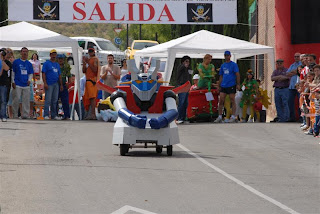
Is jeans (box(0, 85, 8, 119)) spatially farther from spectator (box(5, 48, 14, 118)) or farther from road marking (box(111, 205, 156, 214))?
road marking (box(111, 205, 156, 214))

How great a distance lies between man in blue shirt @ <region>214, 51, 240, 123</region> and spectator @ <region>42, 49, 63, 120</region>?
16.3 feet

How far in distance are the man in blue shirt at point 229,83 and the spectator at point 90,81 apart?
3.87 m

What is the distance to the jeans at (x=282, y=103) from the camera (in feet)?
84.5

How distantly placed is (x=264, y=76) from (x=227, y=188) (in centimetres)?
2752

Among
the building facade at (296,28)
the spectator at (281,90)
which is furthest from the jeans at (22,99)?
the building facade at (296,28)

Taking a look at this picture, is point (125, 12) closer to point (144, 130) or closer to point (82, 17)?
point (82, 17)

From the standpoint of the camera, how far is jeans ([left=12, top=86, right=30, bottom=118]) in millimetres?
25875

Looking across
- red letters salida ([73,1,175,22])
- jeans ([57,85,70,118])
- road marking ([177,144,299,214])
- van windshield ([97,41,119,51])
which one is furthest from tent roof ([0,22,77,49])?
van windshield ([97,41,119,51])

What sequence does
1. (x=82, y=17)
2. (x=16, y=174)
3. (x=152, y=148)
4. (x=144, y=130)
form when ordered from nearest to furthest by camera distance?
(x=16, y=174)
(x=144, y=130)
(x=152, y=148)
(x=82, y=17)

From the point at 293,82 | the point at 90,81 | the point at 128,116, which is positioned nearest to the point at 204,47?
the point at 293,82

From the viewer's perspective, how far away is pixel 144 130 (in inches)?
608

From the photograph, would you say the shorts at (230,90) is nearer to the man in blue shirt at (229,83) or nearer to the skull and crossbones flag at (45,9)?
the man in blue shirt at (229,83)

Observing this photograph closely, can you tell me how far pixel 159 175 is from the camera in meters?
12.5

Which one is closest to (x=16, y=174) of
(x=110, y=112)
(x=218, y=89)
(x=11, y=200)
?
(x=11, y=200)
